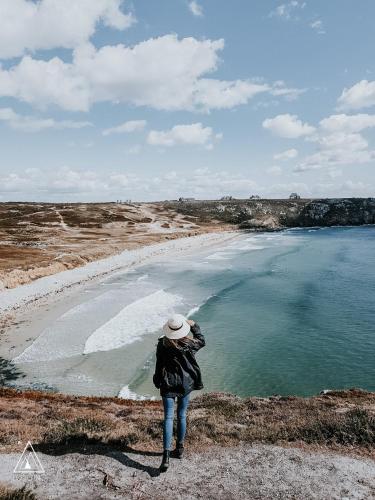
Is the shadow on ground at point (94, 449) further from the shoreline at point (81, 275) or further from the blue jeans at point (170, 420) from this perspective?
the shoreline at point (81, 275)

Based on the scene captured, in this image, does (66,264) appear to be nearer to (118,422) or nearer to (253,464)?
(118,422)

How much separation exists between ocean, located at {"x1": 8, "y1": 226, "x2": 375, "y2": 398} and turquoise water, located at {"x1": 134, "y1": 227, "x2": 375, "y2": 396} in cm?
7

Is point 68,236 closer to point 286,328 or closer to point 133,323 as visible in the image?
point 133,323

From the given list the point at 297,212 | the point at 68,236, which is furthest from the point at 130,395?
the point at 297,212

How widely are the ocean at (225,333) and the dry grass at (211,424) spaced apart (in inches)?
301

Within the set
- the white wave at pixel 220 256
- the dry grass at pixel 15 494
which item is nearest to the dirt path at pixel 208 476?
the dry grass at pixel 15 494

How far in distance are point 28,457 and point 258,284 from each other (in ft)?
136

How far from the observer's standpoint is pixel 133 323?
105 feet

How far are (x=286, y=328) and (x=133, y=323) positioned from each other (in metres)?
11.9

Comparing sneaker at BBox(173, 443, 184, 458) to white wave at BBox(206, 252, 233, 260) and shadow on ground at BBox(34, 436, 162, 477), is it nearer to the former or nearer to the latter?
shadow on ground at BBox(34, 436, 162, 477)

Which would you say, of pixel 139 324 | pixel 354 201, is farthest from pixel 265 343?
pixel 354 201

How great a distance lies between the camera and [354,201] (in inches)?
7446

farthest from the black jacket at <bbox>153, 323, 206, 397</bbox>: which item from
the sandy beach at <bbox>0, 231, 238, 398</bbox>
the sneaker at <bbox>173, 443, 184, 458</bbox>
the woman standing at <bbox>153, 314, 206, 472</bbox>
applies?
the sandy beach at <bbox>0, 231, 238, 398</bbox>

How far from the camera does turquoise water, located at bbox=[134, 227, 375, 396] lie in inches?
904
